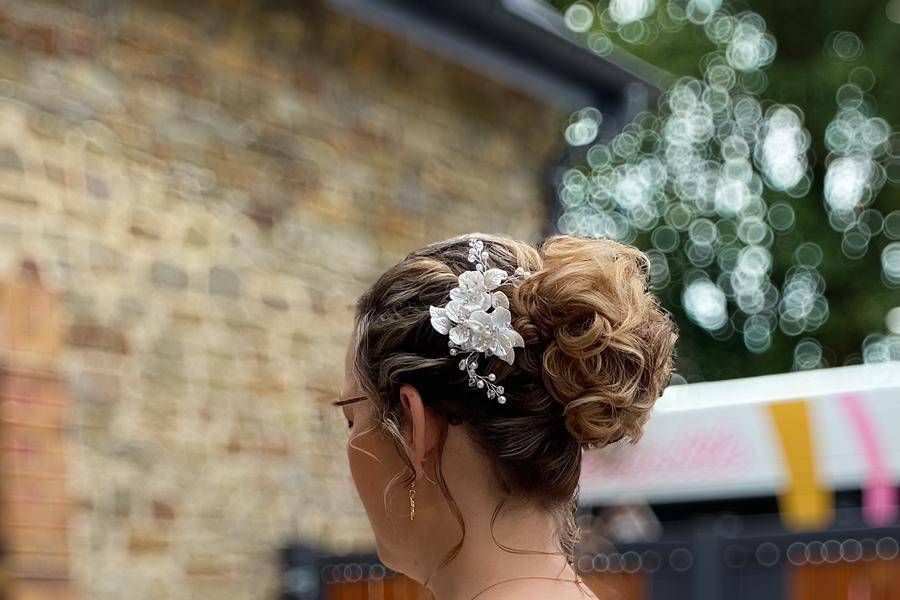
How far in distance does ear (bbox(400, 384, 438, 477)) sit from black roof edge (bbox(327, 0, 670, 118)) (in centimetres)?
384

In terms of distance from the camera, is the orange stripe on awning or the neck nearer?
the neck

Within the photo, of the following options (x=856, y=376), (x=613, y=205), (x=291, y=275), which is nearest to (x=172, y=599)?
(x=291, y=275)

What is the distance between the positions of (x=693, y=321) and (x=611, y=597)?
11189mm

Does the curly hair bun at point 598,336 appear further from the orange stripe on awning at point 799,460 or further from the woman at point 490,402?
the orange stripe on awning at point 799,460

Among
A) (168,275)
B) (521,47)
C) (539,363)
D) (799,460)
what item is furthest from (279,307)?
(539,363)

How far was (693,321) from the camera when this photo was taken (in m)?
15.6

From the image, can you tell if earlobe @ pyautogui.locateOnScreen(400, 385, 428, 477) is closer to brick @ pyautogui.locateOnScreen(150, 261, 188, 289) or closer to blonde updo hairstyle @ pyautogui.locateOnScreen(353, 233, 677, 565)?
blonde updo hairstyle @ pyautogui.locateOnScreen(353, 233, 677, 565)

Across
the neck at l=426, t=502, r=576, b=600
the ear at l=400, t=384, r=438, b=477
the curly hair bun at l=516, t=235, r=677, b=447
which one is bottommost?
the neck at l=426, t=502, r=576, b=600

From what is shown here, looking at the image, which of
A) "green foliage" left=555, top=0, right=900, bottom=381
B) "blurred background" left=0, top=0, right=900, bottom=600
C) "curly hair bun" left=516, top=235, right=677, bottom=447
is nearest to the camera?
"curly hair bun" left=516, top=235, right=677, bottom=447

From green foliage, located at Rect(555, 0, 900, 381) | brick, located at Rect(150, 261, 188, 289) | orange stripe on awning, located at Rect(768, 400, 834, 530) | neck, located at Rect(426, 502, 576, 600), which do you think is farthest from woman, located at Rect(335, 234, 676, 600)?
green foliage, located at Rect(555, 0, 900, 381)

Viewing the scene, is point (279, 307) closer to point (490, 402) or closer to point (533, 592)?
point (490, 402)

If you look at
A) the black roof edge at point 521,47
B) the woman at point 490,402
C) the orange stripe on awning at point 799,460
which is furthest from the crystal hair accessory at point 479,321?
the orange stripe on awning at point 799,460

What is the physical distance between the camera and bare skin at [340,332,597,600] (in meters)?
1.39

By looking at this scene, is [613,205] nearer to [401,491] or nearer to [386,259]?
[386,259]
